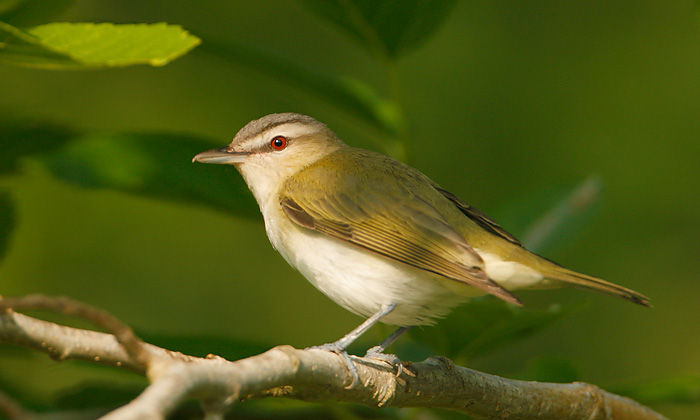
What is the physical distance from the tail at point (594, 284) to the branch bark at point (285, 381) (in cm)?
33

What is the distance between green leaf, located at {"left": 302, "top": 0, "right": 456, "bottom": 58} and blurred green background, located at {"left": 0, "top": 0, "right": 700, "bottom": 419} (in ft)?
6.21

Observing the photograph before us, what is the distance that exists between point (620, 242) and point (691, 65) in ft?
4.63

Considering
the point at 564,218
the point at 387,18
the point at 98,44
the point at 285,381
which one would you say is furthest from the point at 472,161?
the point at 98,44

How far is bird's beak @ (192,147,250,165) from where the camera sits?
2893mm

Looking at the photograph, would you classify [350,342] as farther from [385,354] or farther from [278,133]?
[278,133]

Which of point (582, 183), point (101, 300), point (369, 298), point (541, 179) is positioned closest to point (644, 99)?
point (541, 179)

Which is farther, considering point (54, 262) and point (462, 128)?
point (462, 128)

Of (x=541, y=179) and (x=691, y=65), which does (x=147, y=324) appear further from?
(x=691, y=65)

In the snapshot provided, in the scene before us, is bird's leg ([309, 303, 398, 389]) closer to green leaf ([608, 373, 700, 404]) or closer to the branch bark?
the branch bark

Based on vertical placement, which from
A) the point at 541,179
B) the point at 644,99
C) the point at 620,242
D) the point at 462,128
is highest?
the point at 644,99

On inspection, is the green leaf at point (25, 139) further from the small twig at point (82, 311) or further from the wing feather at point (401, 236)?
the small twig at point (82, 311)

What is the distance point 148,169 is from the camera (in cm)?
286

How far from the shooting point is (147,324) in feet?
16.1

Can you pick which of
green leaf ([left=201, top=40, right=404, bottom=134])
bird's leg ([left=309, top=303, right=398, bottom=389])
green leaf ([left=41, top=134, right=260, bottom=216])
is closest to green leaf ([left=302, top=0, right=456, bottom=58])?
green leaf ([left=201, top=40, right=404, bottom=134])
